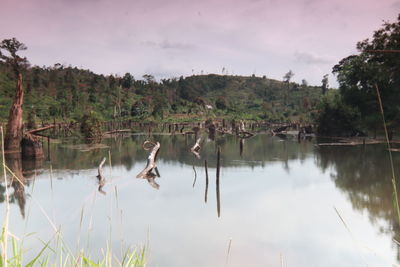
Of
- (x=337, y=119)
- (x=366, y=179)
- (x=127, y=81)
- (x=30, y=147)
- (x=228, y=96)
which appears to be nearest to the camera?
(x=366, y=179)

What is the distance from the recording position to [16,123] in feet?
71.1

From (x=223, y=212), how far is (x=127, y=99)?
60.4 metres

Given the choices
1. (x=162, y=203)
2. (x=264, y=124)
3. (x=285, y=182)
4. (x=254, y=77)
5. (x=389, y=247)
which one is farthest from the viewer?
(x=254, y=77)

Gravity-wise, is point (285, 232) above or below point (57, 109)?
below

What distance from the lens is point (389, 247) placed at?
27.6 ft

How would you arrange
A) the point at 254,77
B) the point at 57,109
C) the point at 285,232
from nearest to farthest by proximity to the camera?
1. the point at 285,232
2. the point at 57,109
3. the point at 254,77

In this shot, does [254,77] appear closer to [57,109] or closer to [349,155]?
[57,109]

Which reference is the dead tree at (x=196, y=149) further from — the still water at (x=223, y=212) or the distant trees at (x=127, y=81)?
the distant trees at (x=127, y=81)

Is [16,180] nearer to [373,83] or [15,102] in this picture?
[15,102]

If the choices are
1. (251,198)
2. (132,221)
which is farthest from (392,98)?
(132,221)

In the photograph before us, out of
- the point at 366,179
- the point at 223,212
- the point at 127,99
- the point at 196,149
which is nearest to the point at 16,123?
the point at 196,149

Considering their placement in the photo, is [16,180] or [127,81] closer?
[16,180]

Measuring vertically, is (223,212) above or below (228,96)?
below

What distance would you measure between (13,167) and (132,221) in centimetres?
1031
